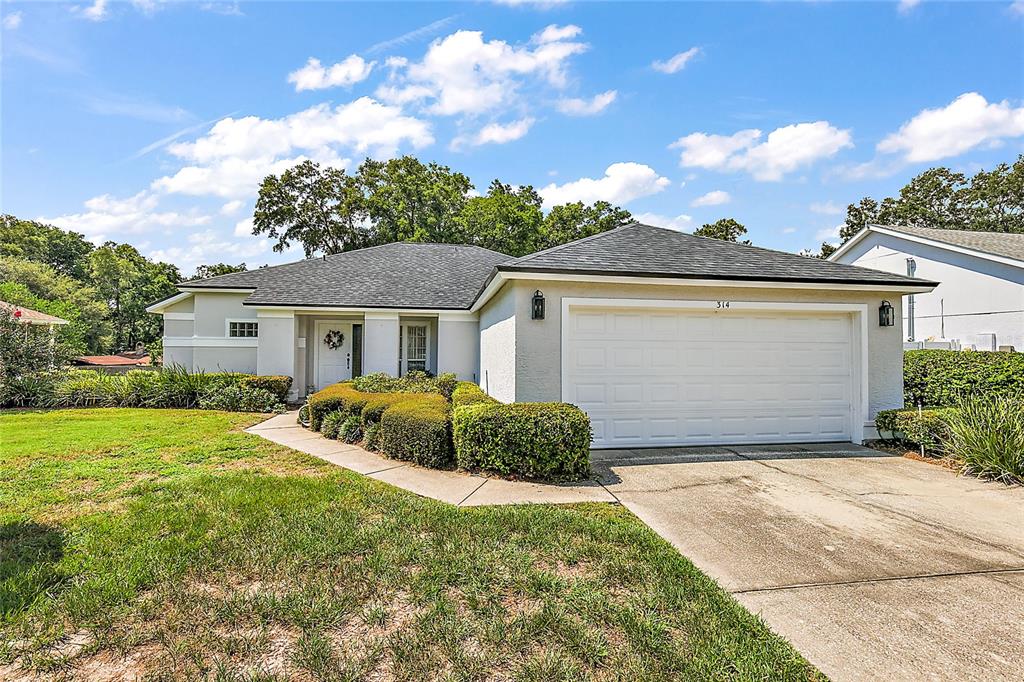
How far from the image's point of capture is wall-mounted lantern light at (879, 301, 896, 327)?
8.40 meters

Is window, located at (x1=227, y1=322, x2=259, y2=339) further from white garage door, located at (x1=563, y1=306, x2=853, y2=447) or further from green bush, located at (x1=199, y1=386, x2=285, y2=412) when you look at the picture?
white garage door, located at (x1=563, y1=306, x2=853, y2=447)

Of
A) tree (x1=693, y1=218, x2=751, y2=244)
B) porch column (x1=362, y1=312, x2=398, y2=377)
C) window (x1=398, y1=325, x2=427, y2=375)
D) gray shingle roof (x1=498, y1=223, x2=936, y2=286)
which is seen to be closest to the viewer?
gray shingle roof (x1=498, y1=223, x2=936, y2=286)

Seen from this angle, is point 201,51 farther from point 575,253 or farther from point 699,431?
point 699,431

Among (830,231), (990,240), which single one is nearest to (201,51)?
(990,240)

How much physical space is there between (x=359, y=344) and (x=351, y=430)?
333 inches

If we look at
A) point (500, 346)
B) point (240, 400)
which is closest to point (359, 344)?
point (240, 400)

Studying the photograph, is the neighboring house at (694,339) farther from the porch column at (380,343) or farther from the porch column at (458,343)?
the porch column at (380,343)

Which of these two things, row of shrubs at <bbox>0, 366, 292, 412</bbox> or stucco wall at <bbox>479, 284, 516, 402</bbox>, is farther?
row of shrubs at <bbox>0, 366, 292, 412</bbox>

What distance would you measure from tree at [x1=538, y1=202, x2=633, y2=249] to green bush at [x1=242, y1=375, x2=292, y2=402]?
23.5 meters

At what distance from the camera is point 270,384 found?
12828 millimetres

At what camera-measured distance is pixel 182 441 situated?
8242 mm

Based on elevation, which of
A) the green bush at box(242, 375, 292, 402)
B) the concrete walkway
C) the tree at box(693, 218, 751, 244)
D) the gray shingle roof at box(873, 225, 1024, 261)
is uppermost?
the tree at box(693, 218, 751, 244)

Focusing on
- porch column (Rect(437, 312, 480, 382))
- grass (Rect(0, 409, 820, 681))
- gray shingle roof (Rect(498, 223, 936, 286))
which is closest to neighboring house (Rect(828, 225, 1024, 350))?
gray shingle roof (Rect(498, 223, 936, 286))

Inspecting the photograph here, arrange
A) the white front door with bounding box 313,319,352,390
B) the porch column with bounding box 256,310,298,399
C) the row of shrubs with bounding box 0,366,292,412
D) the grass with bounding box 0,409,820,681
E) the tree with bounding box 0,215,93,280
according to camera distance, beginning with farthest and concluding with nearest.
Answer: the tree with bounding box 0,215,93,280 < the white front door with bounding box 313,319,352,390 < the porch column with bounding box 256,310,298,399 < the row of shrubs with bounding box 0,366,292,412 < the grass with bounding box 0,409,820,681
